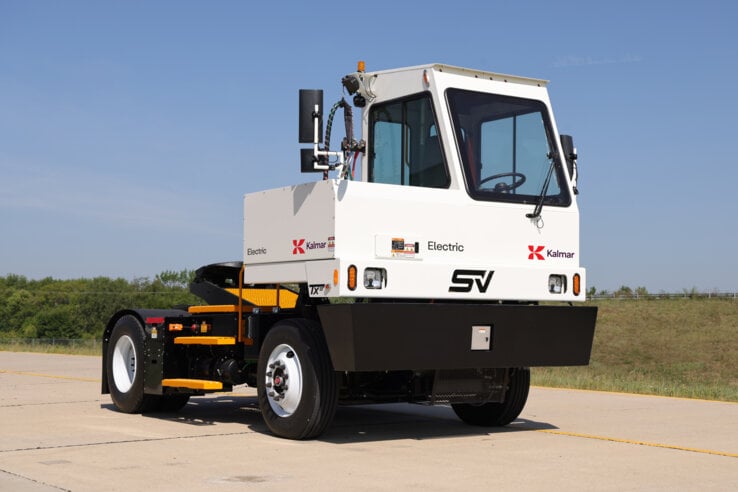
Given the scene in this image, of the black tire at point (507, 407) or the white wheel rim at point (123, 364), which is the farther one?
the white wheel rim at point (123, 364)

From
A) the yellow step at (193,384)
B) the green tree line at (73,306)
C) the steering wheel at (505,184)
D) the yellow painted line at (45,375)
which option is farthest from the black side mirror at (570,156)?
the green tree line at (73,306)

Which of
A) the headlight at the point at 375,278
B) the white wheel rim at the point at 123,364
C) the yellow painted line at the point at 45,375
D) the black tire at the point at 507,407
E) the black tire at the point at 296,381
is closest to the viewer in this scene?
the headlight at the point at 375,278

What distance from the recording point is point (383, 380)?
10.0 meters

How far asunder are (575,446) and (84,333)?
334 ft

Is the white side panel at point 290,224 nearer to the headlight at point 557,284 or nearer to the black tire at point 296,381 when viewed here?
the black tire at point 296,381

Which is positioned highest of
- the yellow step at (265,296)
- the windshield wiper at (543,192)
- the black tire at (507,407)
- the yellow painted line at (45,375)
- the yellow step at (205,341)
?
the windshield wiper at (543,192)

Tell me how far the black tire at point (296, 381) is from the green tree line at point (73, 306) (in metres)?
89.0

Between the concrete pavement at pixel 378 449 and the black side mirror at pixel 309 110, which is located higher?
the black side mirror at pixel 309 110

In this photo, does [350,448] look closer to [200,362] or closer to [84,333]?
[200,362]

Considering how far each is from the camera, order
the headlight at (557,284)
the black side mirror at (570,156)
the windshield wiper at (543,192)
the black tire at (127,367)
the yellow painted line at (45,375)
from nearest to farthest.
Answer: the windshield wiper at (543,192), the headlight at (557,284), the black side mirror at (570,156), the black tire at (127,367), the yellow painted line at (45,375)

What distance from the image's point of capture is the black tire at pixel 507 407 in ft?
34.6

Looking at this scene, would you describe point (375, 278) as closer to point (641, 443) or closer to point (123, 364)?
point (641, 443)

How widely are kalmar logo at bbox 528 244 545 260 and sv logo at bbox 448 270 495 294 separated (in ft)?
1.66

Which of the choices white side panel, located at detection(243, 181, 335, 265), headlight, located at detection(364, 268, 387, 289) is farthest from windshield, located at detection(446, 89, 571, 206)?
white side panel, located at detection(243, 181, 335, 265)
